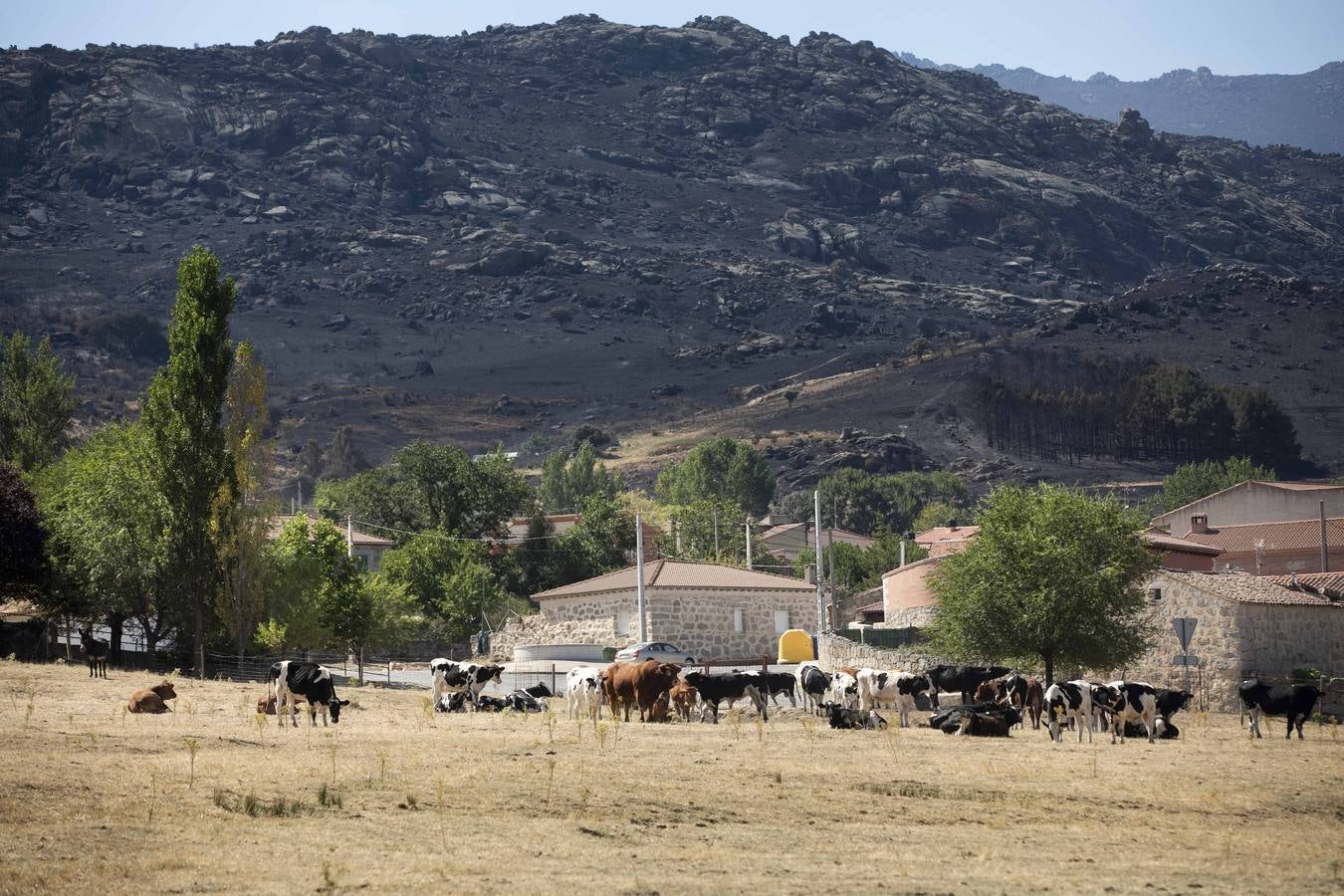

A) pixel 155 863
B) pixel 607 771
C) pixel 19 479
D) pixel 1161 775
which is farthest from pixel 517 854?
pixel 19 479

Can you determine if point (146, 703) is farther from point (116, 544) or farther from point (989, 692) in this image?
point (116, 544)

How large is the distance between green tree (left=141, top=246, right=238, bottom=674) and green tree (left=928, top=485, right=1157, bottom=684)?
22191mm

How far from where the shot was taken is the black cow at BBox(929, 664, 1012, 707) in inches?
1612

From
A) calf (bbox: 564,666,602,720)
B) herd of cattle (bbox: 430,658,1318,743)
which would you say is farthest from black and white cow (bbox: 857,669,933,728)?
calf (bbox: 564,666,602,720)

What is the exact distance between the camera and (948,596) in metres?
51.4

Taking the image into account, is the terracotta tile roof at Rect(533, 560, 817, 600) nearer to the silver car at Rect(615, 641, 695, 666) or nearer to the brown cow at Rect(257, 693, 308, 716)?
the silver car at Rect(615, 641, 695, 666)

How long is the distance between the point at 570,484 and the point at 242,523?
111 metres

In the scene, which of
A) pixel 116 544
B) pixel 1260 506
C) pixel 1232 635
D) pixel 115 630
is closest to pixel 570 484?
pixel 1260 506

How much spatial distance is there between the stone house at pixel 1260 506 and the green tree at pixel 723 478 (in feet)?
251

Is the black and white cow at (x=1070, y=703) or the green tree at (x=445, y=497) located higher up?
the green tree at (x=445, y=497)

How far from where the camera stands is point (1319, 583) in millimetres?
62812

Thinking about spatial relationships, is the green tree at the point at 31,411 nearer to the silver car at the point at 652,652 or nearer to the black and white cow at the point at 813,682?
the silver car at the point at 652,652

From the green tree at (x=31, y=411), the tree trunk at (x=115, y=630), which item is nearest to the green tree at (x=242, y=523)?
the tree trunk at (x=115, y=630)

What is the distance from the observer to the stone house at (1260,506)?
101188 millimetres
